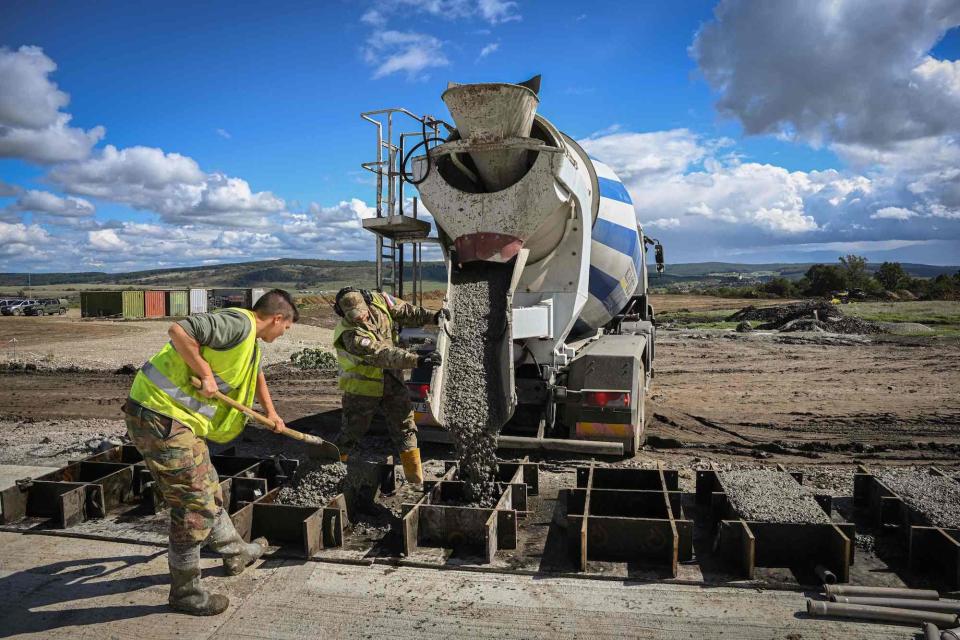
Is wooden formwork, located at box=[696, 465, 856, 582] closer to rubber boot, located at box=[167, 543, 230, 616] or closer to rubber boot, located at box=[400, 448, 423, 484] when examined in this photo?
rubber boot, located at box=[400, 448, 423, 484]

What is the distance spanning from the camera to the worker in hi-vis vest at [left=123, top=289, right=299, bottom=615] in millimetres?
3703

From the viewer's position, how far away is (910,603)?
11.9 feet

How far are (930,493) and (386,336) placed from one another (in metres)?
4.35

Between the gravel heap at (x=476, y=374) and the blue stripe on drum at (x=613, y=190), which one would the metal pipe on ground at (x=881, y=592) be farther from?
the blue stripe on drum at (x=613, y=190)

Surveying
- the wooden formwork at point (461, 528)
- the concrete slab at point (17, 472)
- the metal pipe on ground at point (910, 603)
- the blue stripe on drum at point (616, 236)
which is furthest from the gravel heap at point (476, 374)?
the concrete slab at point (17, 472)

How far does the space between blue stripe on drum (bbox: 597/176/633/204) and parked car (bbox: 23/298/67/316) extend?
37.2 m

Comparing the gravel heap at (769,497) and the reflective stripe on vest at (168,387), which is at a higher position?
the reflective stripe on vest at (168,387)

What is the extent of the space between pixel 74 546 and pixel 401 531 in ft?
7.62

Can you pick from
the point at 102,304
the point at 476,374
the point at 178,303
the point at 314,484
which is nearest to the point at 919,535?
the point at 476,374

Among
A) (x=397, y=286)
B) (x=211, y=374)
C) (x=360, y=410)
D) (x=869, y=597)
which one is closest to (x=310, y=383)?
(x=397, y=286)

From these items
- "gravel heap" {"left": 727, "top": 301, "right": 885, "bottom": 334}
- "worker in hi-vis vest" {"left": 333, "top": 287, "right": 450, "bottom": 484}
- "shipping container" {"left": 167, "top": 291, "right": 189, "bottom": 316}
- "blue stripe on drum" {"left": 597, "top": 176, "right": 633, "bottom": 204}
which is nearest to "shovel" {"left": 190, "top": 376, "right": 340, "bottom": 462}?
"worker in hi-vis vest" {"left": 333, "top": 287, "right": 450, "bottom": 484}

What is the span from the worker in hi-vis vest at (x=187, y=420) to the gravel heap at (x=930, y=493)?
4.68 m

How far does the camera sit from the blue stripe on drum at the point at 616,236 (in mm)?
6832

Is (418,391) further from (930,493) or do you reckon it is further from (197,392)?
(930,493)
